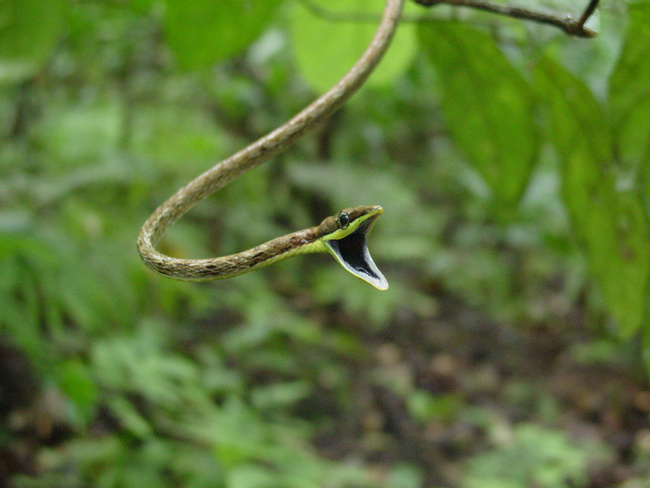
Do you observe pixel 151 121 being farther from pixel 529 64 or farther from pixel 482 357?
pixel 529 64

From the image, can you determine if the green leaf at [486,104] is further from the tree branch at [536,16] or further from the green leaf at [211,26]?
the green leaf at [211,26]

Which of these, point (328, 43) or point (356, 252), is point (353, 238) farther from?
point (328, 43)

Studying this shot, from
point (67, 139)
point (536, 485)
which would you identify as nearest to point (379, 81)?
point (536, 485)

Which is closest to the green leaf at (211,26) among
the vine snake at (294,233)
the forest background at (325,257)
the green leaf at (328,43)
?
the forest background at (325,257)

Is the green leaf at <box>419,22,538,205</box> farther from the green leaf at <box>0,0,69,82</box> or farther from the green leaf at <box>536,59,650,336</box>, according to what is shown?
the green leaf at <box>0,0,69,82</box>

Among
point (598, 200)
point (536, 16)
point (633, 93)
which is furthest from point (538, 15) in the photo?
point (598, 200)

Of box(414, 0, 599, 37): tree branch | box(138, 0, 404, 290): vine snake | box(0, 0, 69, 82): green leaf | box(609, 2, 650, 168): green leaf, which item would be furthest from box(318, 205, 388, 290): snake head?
box(0, 0, 69, 82): green leaf
